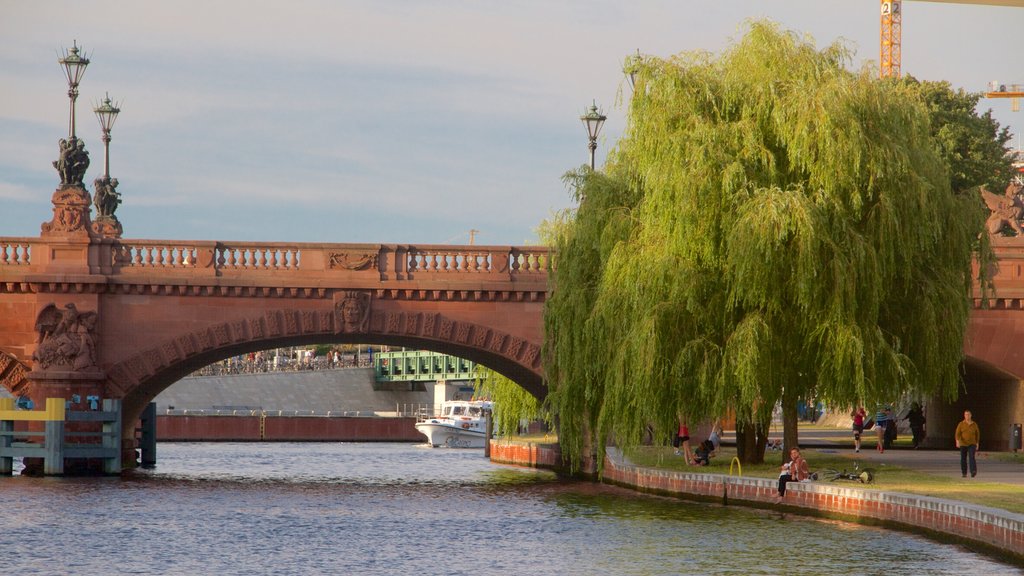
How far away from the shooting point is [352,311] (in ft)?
136

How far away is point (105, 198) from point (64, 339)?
6.25m

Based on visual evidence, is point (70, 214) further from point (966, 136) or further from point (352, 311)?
point (966, 136)

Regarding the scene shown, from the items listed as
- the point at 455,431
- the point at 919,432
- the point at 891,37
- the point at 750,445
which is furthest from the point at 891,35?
the point at 750,445

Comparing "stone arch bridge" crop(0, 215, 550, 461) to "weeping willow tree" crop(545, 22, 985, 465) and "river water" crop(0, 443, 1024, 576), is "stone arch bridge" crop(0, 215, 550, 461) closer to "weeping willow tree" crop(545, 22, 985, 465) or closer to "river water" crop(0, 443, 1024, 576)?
"river water" crop(0, 443, 1024, 576)

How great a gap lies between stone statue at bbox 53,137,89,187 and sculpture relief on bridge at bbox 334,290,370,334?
7331mm

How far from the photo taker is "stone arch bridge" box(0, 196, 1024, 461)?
41000mm

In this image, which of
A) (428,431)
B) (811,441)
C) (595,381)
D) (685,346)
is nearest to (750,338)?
(685,346)

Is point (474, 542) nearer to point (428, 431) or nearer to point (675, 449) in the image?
point (675, 449)

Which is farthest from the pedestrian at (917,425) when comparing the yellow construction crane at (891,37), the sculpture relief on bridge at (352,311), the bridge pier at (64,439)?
the yellow construction crane at (891,37)

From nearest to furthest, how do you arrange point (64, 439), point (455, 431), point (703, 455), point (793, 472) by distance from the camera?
point (793, 472)
point (703, 455)
point (64, 439)
point (455, 431)

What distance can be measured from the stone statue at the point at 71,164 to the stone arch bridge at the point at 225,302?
61cm

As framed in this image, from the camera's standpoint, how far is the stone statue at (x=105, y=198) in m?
45.8

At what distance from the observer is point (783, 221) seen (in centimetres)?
3061

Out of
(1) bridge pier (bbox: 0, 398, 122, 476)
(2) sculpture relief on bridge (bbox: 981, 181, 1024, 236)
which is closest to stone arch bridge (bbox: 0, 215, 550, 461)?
(1) bridge pier (bbox: 0, 398, 122, 476)
